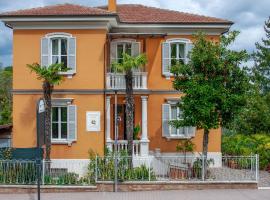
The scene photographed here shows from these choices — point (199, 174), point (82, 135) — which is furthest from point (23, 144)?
point (199, 174)

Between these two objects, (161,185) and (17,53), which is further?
(17,53)

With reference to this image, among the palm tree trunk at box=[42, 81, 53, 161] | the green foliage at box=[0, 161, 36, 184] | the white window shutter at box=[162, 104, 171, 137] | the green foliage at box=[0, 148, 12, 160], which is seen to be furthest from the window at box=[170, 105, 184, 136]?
the green foliage at box=[0, 161, 36, 184]

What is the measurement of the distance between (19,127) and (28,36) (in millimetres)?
4381

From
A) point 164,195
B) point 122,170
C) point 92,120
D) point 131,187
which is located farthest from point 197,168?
point 92,120

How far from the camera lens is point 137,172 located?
20.2 metres

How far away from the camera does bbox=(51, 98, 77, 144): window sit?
24.5 metres

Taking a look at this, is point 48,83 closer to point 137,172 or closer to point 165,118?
point 137,172

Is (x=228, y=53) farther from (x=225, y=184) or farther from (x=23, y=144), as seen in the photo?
(x=23, y=144)

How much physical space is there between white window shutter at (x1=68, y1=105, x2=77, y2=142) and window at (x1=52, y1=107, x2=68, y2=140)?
1.23 feet

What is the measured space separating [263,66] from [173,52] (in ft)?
88.8

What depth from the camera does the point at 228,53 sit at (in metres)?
21.2

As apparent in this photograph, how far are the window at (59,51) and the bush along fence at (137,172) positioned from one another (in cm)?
575

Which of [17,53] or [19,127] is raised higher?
[17,53]

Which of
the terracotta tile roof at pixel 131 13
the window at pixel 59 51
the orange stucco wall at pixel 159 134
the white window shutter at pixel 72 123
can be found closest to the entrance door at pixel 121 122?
the orange stucco wall at pixel 159 134
